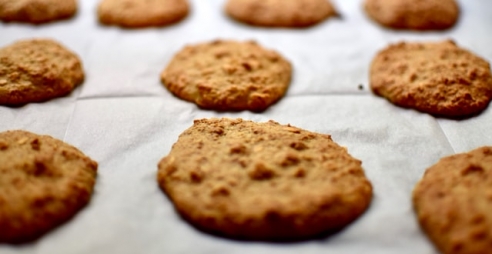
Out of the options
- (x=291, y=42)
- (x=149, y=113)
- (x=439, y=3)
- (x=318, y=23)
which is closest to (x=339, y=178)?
(x=149, y=113)

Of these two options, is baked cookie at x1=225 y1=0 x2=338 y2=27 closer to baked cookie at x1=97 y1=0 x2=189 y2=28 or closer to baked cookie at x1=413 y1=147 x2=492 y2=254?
baked cookie at x1=97 y1=0 x2=189 y2=28

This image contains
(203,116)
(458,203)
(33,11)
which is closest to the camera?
(458,203)

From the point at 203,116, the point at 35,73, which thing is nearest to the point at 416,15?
the point at 203,116

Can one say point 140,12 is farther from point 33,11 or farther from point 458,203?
point 458,203

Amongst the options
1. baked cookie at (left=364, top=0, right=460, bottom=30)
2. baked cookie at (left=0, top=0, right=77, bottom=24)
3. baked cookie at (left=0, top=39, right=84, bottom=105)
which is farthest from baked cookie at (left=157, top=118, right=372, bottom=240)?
baked cookie at (left=0, top=0, right=77, bottom=24)

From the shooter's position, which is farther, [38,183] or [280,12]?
[280,12]

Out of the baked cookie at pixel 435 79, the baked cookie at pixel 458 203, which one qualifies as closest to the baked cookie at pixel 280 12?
the baked cookie at pixel 435 79

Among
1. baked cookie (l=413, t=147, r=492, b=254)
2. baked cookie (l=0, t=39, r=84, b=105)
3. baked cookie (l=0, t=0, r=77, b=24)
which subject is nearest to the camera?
baked cookie (l=413, t=147, r=492, b=254)
